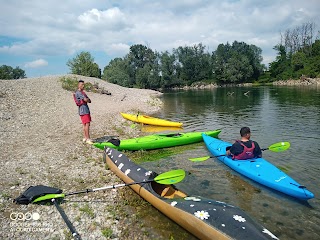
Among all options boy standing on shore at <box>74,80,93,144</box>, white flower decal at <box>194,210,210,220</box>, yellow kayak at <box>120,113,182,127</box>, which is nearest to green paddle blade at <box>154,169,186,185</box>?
white flower decal at <box>194,210,210,220</box>

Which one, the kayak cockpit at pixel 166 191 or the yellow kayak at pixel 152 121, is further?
the yellow kayak at pixel 152 121

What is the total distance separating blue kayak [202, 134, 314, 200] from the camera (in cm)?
574

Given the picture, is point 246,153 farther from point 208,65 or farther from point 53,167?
point 208,65

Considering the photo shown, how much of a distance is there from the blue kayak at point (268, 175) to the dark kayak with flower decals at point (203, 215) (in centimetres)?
215

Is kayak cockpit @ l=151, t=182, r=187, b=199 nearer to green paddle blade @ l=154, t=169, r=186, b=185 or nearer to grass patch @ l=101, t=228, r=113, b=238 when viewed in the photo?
green paddle blade @ l=154, t=169, r=186, b=185

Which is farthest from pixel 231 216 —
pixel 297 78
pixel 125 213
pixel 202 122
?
pixel 297 78

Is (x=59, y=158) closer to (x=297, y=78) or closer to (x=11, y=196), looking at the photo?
(x=11, y=196)

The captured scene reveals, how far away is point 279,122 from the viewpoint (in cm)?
1535

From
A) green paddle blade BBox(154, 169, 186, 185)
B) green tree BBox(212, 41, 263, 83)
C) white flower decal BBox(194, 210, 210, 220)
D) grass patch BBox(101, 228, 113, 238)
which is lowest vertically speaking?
grass patch BBox(101, 228, 113, 238)

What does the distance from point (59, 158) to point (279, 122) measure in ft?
42.3

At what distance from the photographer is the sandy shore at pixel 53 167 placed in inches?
188

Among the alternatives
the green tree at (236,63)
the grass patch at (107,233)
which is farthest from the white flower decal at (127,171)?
the green tree at (236,63)

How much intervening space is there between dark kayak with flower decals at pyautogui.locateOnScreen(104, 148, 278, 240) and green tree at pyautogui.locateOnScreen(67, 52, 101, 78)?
171 feet

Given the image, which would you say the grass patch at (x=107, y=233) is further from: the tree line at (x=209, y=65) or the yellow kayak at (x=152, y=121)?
the tree line at (x=209, y=65)
